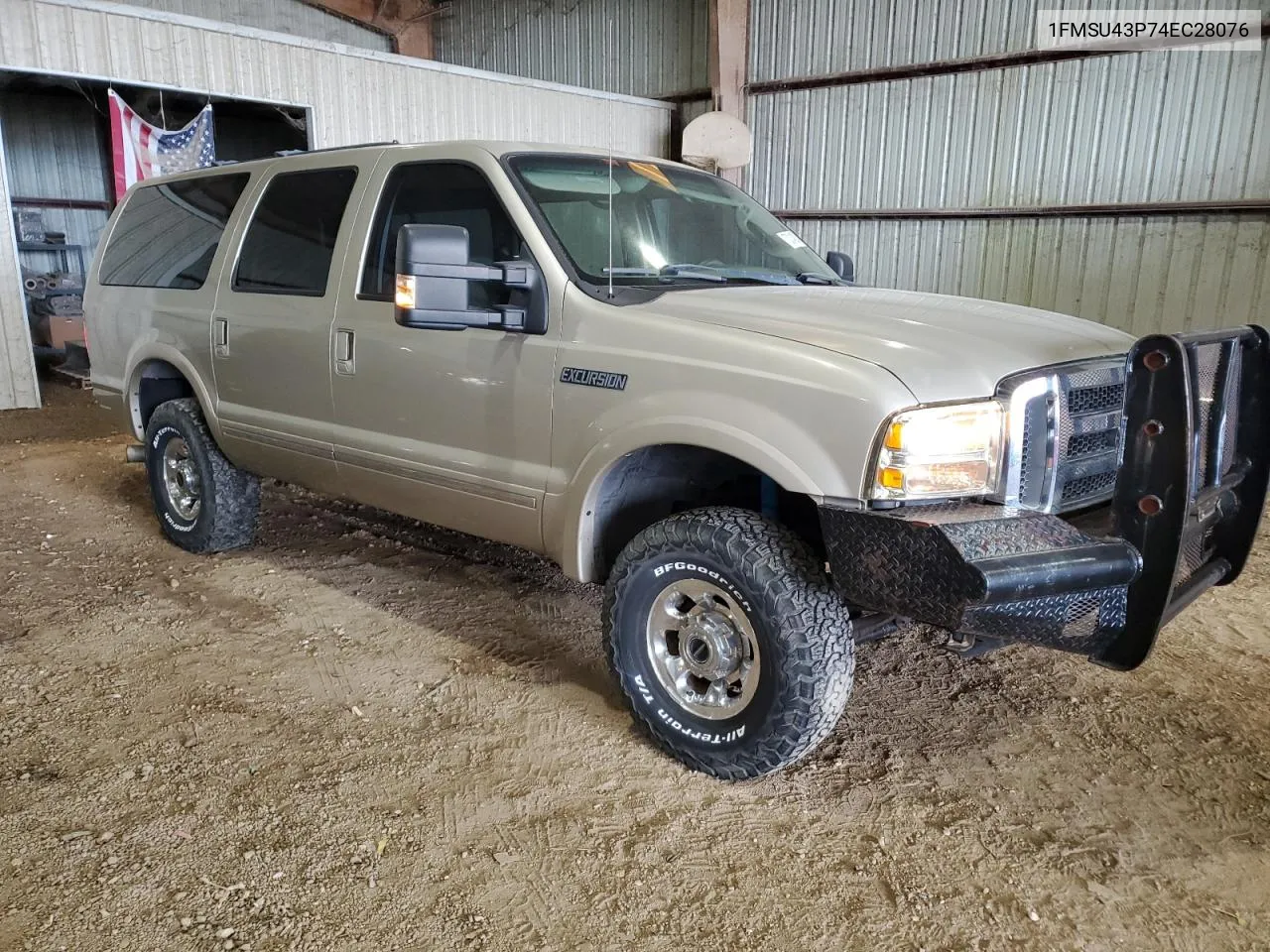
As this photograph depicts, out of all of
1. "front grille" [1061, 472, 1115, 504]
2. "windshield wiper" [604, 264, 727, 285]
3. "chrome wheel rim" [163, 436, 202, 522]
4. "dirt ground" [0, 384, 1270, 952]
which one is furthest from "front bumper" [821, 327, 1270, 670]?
"chrome wheel rim" [163, 436, 202, 522]

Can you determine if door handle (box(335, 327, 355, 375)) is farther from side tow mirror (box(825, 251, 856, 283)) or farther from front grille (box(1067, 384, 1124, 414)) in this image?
front grille (box(1067, 384, 1124, 414))

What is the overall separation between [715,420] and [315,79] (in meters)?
9.30

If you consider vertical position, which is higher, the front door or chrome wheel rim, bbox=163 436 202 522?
the front door

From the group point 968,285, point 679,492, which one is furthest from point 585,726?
point 968,285

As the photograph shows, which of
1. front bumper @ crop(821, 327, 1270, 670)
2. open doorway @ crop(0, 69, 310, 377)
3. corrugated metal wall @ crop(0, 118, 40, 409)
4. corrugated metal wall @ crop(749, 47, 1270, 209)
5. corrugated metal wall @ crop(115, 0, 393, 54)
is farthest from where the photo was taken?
open doorway @ crop(0, 69, 310, 377)

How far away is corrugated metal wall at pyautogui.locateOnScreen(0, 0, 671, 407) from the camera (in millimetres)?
8672

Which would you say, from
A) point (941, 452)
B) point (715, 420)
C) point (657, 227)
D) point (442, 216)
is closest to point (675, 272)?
point (657, 227)

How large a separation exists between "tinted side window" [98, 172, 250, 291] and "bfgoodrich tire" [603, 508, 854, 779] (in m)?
2.97

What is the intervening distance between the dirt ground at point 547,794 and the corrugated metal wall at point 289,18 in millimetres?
13502

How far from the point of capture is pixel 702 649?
2.89 m

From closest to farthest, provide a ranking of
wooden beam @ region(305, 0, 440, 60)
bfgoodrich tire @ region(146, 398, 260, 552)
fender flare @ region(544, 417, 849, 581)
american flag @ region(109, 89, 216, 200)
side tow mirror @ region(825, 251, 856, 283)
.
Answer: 1. fender flare @ region(544, 417, 849, 581)
2. side tow mirror @ region(825, 251, 856, 283)
3. bfgoodrich tire @ region(146, 398, 260, 552)
4. american flag @ region(109, 89, 216, 200)
5. wooden beam @ region(305, 0, 440, 60)

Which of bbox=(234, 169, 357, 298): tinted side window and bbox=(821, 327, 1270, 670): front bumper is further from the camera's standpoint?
bbox=(234, 169, 357, 298): tinted side window

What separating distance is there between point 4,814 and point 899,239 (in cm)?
1025

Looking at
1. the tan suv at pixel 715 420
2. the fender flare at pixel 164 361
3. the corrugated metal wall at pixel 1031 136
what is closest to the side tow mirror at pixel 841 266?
the tan suv at pixel 715 420
